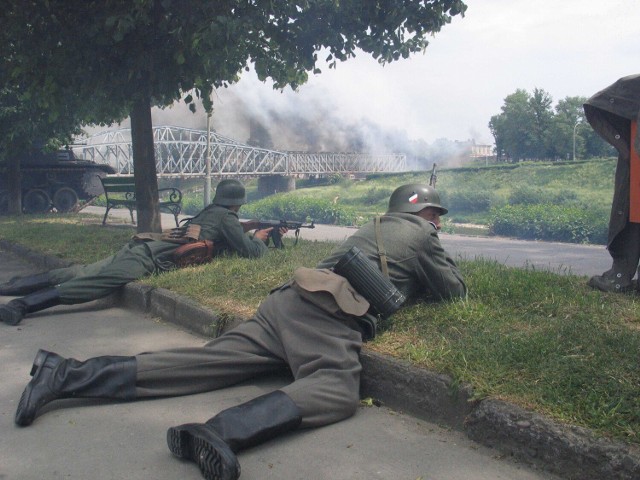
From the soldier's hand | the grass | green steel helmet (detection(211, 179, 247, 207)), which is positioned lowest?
the grass

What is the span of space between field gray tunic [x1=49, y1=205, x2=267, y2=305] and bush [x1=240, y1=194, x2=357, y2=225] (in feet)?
45.3

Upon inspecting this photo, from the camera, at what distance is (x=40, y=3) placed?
Answer: 26.9 feet

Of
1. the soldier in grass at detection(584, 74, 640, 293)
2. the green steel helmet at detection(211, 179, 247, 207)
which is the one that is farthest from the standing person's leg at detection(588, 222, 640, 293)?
the green steel helmet at detection(211, 179, 247, 207)

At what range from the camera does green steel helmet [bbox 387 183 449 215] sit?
4387 mm

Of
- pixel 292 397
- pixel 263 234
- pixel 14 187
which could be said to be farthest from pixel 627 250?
pixel 14 187

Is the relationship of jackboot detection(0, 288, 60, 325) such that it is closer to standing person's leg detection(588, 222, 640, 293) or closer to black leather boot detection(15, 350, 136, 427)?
black leather boot detection(15, 350, 136, 427)

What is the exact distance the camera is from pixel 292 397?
3.17 m

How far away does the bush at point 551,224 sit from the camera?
16594mm

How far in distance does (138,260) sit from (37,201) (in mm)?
15321

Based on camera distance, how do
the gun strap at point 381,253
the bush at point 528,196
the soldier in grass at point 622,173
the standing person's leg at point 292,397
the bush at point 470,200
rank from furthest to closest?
the bush at point 470,200 < the bush at point 528,196 < the soldier in grass at point 622,173 < the gun strap at point 381,253 < the standing person's leg at point 292,397

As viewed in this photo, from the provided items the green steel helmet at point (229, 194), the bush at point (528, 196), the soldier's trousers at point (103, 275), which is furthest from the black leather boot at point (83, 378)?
the bush at point (528, 196)

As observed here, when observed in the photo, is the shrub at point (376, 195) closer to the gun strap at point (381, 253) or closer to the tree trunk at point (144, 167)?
the tree trunk at point (144, 167)

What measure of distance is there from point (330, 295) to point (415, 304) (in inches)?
40.0

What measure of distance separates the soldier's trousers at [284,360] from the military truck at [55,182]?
662 inches
